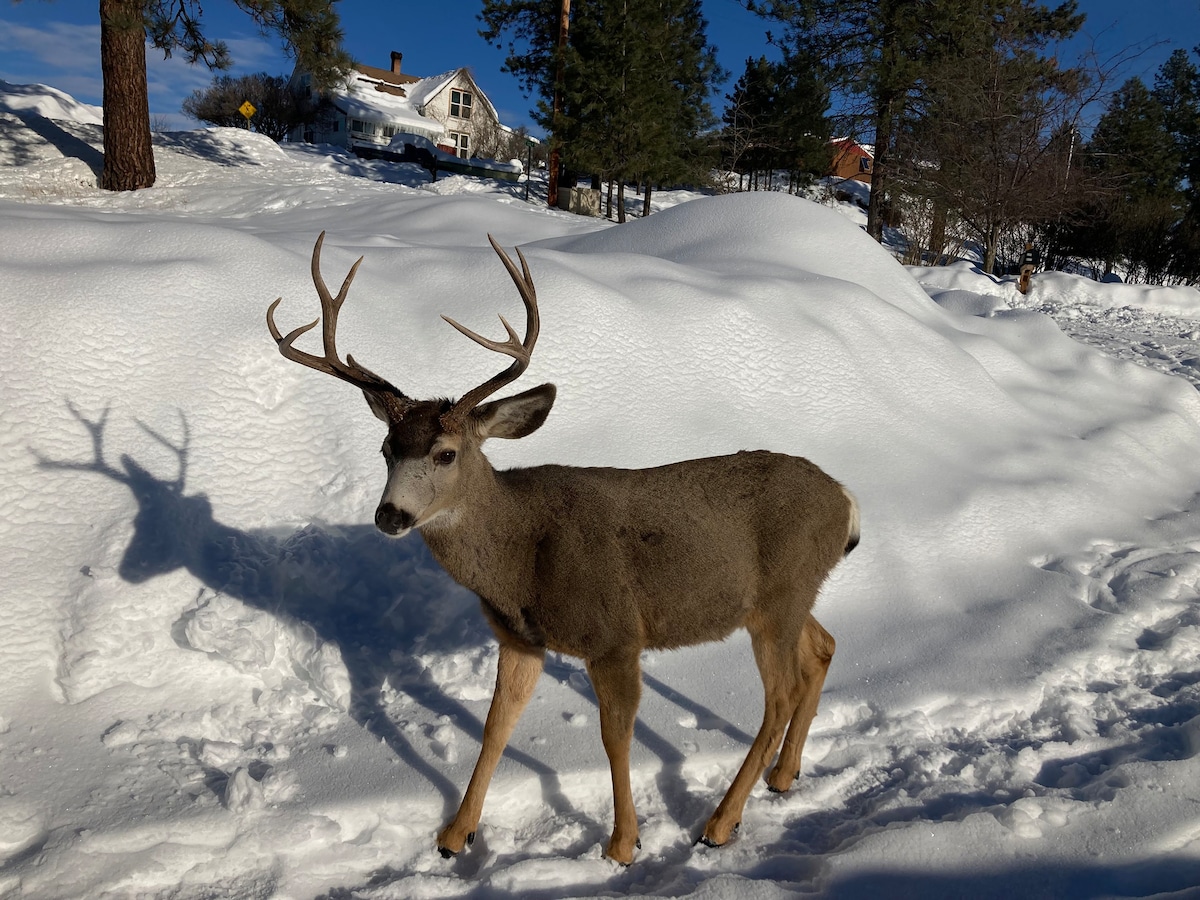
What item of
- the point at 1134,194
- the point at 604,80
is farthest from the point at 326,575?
the point at 1134,194

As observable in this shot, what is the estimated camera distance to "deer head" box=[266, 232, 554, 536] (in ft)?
8.87

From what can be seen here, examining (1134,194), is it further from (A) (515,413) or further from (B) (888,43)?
(A) (515,413)

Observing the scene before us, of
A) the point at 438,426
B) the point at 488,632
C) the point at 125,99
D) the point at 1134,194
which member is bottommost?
the point at 488,632

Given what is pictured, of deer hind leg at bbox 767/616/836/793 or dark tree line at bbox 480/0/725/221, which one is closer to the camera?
deer hind leg at bbox 767/616/836/793

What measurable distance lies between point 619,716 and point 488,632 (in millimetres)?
1229

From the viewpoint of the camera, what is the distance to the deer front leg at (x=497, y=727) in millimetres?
2826

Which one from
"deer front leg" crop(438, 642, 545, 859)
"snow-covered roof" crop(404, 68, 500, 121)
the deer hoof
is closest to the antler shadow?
"deer front leg" crop(438, 642, 545, 859)

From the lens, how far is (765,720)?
3.06 m

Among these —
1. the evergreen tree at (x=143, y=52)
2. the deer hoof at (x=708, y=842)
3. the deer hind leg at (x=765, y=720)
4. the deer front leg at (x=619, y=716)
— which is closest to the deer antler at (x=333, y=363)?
the deer front leg at (x=619, y=716)

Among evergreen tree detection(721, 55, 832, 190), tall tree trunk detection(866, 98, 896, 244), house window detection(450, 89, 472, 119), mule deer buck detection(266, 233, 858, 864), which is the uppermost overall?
house window detection(450, 89, 472, 119)

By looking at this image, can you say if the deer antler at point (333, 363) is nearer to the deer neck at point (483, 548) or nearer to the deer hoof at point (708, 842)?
the deer neck at point (483, 548)

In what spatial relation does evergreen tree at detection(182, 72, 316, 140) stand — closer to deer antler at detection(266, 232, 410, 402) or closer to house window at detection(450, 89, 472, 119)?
house window at detection(450, 89, 472, 119)

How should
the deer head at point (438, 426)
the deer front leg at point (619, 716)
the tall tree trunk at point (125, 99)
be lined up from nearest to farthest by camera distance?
the deer head at point (438, 426) < the deer front leg at point (619, 716) < the tall tree trunk at point (125, 99)

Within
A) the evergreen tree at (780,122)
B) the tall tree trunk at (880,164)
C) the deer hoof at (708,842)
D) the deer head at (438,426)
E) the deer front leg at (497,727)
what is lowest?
the deer hoof at (708,842)
